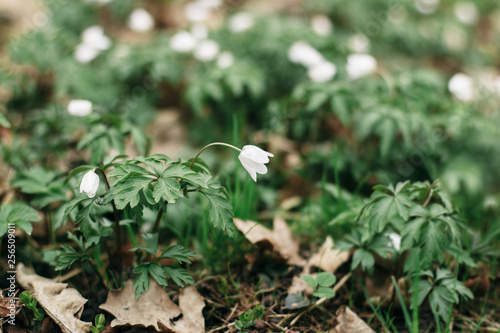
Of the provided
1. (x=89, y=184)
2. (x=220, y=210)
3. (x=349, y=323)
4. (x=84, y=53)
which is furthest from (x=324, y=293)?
(x=84, y=53)

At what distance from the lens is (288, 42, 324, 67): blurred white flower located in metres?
3.13

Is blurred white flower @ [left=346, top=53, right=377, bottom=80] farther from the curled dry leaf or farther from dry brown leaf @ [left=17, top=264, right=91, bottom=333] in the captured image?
dry brown leaf @ [left=17, top=264, right=91, bottom=333]

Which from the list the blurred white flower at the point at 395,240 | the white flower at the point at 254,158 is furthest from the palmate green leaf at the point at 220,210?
the blurred white flower at the point at 395,240

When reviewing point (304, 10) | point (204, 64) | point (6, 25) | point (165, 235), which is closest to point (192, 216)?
point (165, 235)

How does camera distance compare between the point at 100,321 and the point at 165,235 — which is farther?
the point at 165,235

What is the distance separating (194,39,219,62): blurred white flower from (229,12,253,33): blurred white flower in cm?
51

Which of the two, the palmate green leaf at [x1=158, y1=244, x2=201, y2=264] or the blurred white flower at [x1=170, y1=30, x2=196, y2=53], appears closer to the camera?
the palmate green leaf at [x1=158, y1=244, x2=201, y2=264]

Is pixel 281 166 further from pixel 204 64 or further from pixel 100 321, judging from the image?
pixel 100 321

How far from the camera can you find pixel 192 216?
2.37 metres

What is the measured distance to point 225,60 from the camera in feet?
10.8

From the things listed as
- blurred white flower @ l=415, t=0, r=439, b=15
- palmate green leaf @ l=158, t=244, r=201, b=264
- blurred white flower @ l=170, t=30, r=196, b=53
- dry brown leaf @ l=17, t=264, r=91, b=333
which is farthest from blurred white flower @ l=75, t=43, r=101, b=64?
blurred white flower @ l=415, t=0, r=439, b=15

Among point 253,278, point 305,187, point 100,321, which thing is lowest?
point 305,187

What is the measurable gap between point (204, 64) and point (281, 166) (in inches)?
42.7

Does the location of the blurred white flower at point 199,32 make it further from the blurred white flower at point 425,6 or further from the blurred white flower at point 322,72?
the blurred white flower at point 425,6
